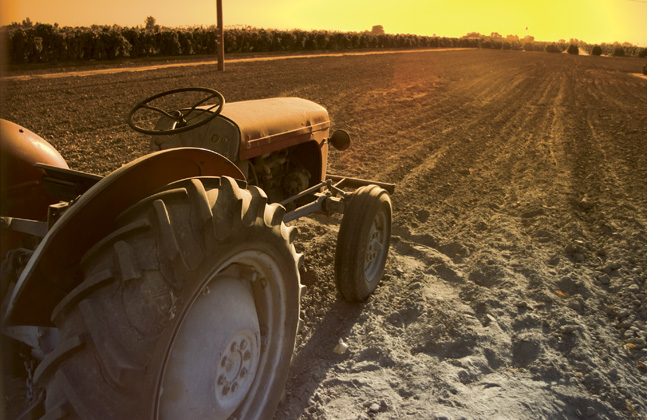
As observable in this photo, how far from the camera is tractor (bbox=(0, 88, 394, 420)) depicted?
1.32m

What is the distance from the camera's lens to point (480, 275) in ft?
12.7

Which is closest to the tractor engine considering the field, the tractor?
the field

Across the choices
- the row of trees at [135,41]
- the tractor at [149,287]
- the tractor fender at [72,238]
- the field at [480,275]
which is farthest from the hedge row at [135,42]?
the tractor fender at [72,238]

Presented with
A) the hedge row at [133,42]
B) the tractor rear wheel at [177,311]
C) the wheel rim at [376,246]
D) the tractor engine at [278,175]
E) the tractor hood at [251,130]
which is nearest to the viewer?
the tractor rear wheel at [177,311]

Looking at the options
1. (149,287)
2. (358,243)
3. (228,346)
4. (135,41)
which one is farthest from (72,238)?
(135,41)

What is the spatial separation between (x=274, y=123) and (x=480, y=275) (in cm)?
199

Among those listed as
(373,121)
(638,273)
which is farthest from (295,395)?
(373,121)

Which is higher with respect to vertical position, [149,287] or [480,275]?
[149,287]

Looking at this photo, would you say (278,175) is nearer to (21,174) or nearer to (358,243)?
(358,243)

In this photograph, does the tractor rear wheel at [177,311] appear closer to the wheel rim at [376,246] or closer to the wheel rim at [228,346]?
the wheel rim at [228,346]

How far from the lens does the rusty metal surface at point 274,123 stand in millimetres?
3088

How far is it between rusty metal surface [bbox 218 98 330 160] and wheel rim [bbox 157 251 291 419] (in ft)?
4.18

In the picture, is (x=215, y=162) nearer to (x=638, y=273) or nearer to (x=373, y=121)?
(x=638, y=273)

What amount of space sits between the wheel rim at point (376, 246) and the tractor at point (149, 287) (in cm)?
143
